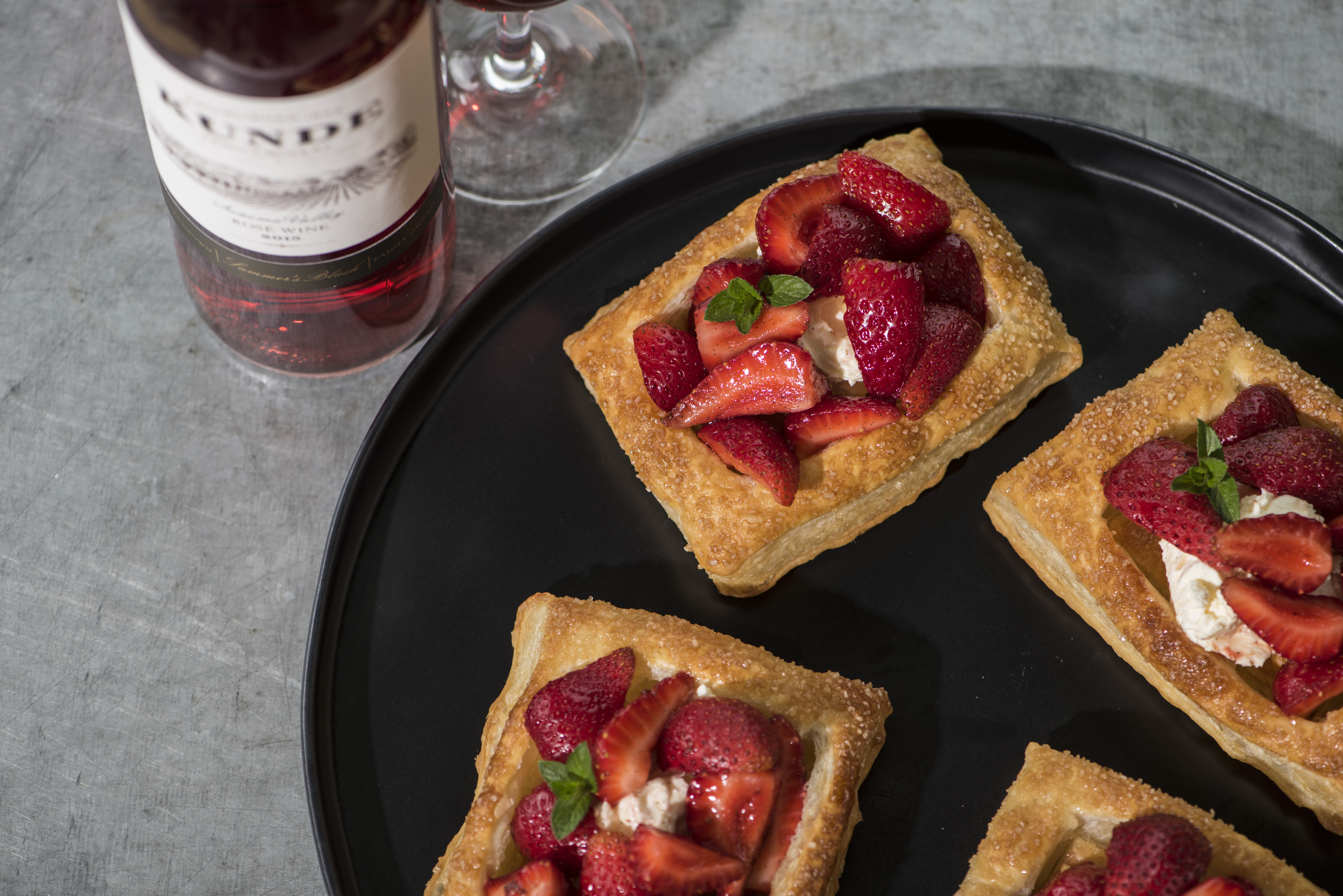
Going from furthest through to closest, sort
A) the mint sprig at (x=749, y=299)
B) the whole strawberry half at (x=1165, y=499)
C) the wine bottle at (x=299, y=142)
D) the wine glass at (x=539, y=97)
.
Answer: the wine glass at (x=539, y=97)
the mint sprig at (x=749, y=299)
the whole strawberry half at (x=1165, y=499)
the wine bottle at (x=299, y=142)

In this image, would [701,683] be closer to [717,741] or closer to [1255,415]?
[717,741]

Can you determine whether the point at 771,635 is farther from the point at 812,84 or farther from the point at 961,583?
the point at 812,84

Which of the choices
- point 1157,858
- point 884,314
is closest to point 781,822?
point 1157,858

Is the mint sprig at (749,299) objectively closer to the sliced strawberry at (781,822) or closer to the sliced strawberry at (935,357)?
the sliced strawberry at (935,357)

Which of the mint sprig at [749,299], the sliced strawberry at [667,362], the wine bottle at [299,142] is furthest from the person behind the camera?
the sliced strawberry at [667,362]

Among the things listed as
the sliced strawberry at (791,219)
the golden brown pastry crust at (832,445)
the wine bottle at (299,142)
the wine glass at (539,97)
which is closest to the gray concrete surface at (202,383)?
the wine glass at (539,97)

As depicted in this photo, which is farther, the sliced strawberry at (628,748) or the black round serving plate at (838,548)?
the black round serving plate at (838,548)
